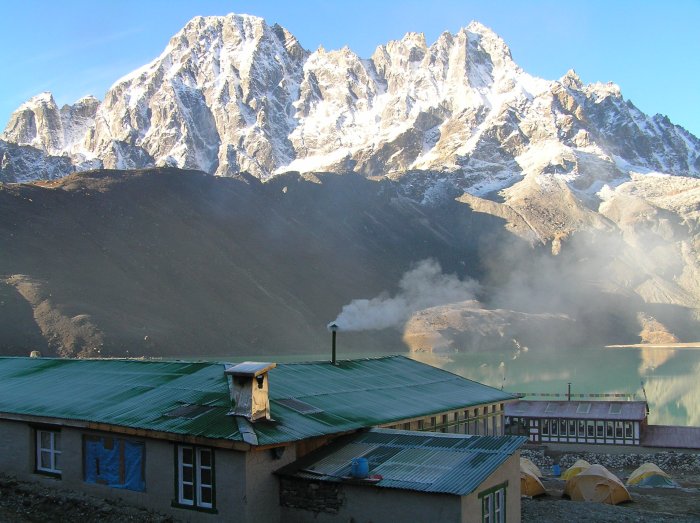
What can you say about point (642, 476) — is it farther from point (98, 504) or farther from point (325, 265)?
point (325, 265)

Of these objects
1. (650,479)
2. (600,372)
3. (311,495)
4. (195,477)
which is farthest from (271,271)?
(311,495)

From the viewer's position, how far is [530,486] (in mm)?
21094

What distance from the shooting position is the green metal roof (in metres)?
15.2

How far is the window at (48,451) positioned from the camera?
16688 millimetres

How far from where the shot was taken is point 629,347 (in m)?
128

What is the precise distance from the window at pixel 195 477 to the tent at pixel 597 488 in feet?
35.7

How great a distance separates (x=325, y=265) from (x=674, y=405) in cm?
7895

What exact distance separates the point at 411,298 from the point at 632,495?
109m

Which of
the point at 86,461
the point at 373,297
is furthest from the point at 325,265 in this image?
the point at 86,461

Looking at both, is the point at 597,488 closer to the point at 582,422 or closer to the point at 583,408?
the point at 582,422

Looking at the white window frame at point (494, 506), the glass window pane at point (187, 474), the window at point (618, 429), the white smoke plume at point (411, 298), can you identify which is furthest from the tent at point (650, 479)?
the white smoke plume at point (411, 298)

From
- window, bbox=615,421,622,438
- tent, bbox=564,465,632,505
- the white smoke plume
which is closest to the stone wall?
tent, bbox=564,465,632,505

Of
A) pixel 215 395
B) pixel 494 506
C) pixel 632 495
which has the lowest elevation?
pixel 632 495

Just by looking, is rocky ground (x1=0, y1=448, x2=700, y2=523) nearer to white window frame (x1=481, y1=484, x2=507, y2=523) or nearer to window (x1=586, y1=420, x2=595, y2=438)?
white window frame (x1=481, y1=484, x2=507, y2=523)
